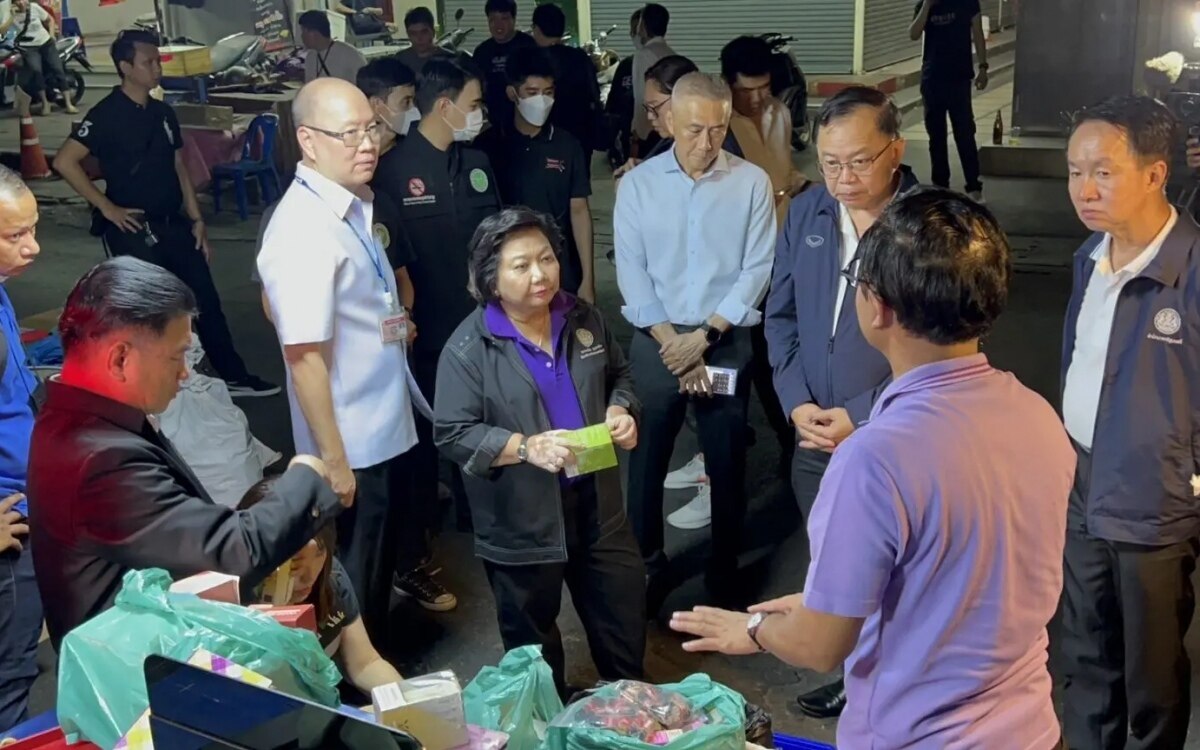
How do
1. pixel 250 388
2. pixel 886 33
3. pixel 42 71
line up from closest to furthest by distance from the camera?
pixel 250 388 → pixel 42 71 → pixel 886 33

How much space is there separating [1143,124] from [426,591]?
8.99ft

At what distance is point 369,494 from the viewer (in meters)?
3.26

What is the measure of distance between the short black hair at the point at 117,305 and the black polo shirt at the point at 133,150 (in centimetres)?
382

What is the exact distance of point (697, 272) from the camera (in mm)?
3670

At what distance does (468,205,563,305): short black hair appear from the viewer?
2.92 metres

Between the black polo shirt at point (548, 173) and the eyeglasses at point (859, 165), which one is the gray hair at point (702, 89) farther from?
the black polo shirt at point (548, 173)

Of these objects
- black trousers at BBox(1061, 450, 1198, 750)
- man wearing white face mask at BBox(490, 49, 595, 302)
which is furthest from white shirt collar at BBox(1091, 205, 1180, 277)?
man wearing white face mask at BBox(490, 49, 595, 302)

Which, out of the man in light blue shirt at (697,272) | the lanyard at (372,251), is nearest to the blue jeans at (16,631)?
the lanyard at (372,251)

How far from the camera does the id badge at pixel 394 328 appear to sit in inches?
124

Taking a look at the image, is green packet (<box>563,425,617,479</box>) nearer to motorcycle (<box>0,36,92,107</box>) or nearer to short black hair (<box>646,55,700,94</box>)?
short black hair (<box>646,55,700,94</box>)

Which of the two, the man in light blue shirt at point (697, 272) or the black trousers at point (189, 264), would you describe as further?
the black trousers at point (189, 264)

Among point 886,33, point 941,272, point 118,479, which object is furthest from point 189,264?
point 886,33

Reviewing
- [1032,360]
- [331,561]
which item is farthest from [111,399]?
[1032,360]

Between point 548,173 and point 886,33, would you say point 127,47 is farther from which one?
point 886,33
